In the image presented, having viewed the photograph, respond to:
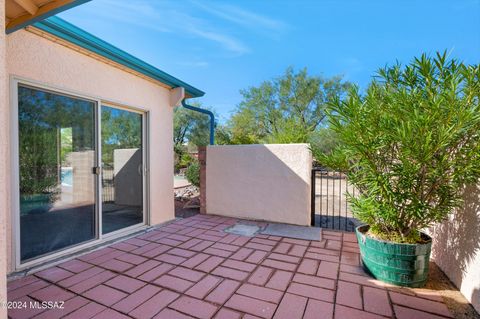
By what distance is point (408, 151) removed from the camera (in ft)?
6.54

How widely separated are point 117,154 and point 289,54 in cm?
1441

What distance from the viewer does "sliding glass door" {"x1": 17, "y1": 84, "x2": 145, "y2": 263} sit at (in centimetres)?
266

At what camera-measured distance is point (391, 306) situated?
6.45 feet

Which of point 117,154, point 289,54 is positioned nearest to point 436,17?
point 289,54

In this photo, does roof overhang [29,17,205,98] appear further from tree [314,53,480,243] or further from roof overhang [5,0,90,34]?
tree [314,53,480,243]

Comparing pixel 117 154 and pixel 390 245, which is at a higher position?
pixel 117 154

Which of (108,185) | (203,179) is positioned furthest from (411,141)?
(203,179)

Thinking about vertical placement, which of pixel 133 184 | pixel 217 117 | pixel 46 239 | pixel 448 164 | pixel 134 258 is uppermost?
pixel 217 117

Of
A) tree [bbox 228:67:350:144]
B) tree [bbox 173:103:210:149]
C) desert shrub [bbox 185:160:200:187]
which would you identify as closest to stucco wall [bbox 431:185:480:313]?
desert shrub [bbox 185:160:200:187]

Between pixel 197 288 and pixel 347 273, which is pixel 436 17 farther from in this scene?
pixel 197 288

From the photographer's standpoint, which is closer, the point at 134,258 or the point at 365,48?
the point at 134,258

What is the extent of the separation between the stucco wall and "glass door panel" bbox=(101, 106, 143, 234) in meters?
4.46

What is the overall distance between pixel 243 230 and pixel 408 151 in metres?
2.87

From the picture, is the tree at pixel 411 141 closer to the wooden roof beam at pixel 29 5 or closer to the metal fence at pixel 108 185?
the wooden roof beam at pixel 29 5
